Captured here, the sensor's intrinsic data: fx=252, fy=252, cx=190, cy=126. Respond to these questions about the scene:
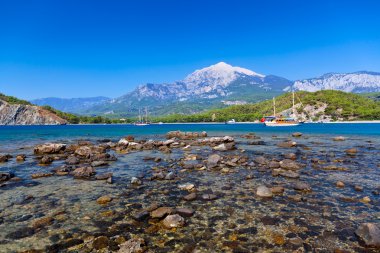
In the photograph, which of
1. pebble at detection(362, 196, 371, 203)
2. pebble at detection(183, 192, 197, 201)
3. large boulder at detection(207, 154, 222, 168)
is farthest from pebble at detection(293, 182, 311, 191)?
large boulder at detection(207, 154, 222, 168)

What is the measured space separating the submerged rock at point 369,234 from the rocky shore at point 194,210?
5 centimetres

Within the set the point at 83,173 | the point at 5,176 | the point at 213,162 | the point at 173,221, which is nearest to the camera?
the point at 173,221

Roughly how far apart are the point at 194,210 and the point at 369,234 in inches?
351

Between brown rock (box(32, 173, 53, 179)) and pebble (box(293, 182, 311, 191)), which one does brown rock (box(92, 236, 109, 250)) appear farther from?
brown rock (box(32, 173, 53, 179))

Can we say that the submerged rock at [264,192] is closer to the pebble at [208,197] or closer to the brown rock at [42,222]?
the pebble at [208,197]

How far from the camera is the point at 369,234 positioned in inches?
451

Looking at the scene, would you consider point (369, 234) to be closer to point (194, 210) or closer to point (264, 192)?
point (264, 192)

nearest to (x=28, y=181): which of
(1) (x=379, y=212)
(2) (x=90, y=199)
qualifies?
(2) (x=90, y=199)

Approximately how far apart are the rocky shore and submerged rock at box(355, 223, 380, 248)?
0.05 metres

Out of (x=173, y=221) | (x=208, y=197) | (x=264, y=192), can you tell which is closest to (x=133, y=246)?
(x=173, y=221)

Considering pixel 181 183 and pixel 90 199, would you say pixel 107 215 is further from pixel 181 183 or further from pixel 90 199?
pixel 181 183

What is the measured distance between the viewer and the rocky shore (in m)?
11.5

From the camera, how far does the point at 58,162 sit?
34.2 metres

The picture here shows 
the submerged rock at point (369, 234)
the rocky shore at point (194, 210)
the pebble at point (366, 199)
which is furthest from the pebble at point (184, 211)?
the pebble at point (366, 199)
